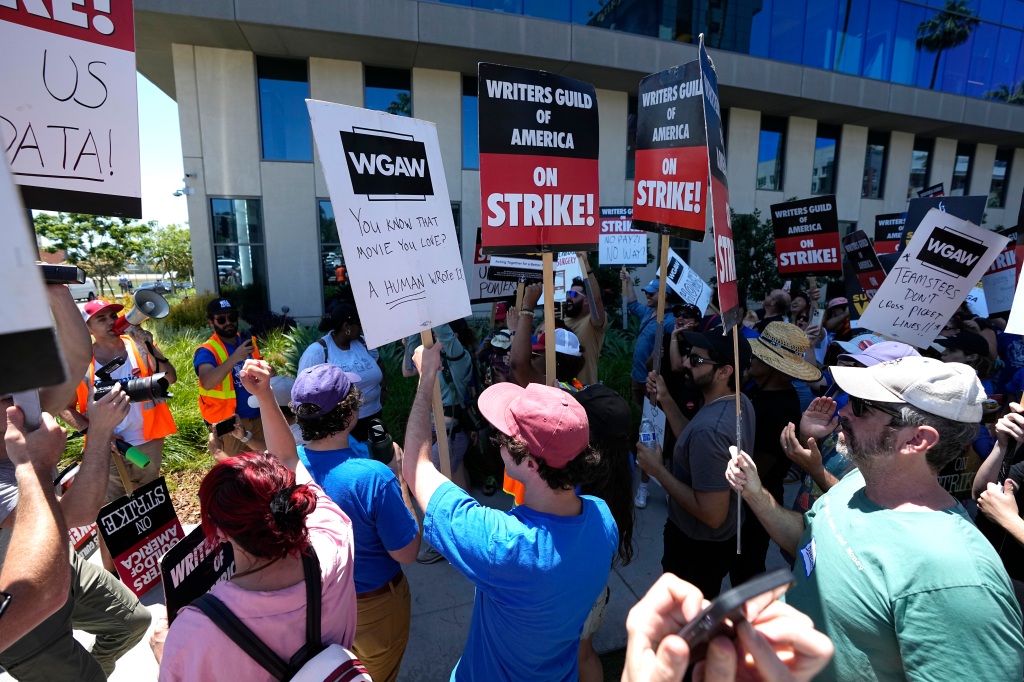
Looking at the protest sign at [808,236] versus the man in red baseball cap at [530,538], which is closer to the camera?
the man in red baseball cap at [530,538]

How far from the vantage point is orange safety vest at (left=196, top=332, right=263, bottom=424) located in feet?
14.1

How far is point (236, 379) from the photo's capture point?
437cm

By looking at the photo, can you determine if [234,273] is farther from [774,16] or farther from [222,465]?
[774,16]

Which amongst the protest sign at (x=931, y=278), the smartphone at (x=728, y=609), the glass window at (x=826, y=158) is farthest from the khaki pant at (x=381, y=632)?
the glass window at (x=826, y=158)

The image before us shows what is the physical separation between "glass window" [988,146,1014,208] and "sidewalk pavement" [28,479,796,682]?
90.0 ft

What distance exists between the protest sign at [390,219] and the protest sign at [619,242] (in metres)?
6.20

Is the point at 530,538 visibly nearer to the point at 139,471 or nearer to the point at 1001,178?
the point at 139,471

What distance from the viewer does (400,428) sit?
6285mm

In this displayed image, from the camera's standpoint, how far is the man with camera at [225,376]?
4.15 m

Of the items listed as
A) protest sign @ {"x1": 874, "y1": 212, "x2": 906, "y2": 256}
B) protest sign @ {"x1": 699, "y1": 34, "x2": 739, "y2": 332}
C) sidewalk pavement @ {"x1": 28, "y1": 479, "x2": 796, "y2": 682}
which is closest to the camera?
protest sign @ {"x1": 699, "y1": 34, "x2": 739, "y2": 332}

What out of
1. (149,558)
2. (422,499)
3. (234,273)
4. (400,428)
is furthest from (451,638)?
(234,273)

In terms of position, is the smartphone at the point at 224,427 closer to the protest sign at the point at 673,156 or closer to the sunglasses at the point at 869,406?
the protest sign at the point at 673,156

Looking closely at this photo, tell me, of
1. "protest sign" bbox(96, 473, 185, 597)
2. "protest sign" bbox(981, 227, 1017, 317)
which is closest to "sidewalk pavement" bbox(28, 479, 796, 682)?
"protest sign" bbox(96, 473, 185, 597)

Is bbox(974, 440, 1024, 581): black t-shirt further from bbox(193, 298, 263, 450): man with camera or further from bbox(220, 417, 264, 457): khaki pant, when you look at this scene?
bbox(220, 417, 264, 457): khaki pant
